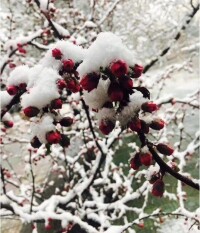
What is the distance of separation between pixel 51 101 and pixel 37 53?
15428 millimetres

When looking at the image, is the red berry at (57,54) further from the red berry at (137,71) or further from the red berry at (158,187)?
the red berry at (158,187)

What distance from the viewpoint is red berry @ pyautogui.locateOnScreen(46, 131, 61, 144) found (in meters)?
1.10

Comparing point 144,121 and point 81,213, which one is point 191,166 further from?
point 144,121

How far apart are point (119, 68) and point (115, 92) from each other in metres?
0.06

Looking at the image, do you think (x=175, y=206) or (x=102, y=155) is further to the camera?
(x=175, y=206)

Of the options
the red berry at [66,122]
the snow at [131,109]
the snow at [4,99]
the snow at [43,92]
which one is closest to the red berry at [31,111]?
the snow at [43,92]

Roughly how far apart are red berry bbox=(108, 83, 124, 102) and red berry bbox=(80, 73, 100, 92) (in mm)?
46

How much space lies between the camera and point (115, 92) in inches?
37.2

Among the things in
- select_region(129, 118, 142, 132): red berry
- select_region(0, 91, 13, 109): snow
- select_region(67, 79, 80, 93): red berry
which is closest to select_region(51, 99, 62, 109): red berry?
select_region(67, 79, 80, 93): red berry

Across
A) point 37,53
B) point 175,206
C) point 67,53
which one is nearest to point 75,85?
point 67,53

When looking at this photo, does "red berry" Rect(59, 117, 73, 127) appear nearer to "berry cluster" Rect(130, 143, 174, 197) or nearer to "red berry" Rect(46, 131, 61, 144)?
"red berry" Rect(46, 131, 61, 144)

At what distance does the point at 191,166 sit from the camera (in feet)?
26.8

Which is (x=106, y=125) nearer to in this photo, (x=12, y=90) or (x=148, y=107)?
(x=148, y=107)

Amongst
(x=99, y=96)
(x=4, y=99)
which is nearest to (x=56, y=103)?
(x=99, y=96)
